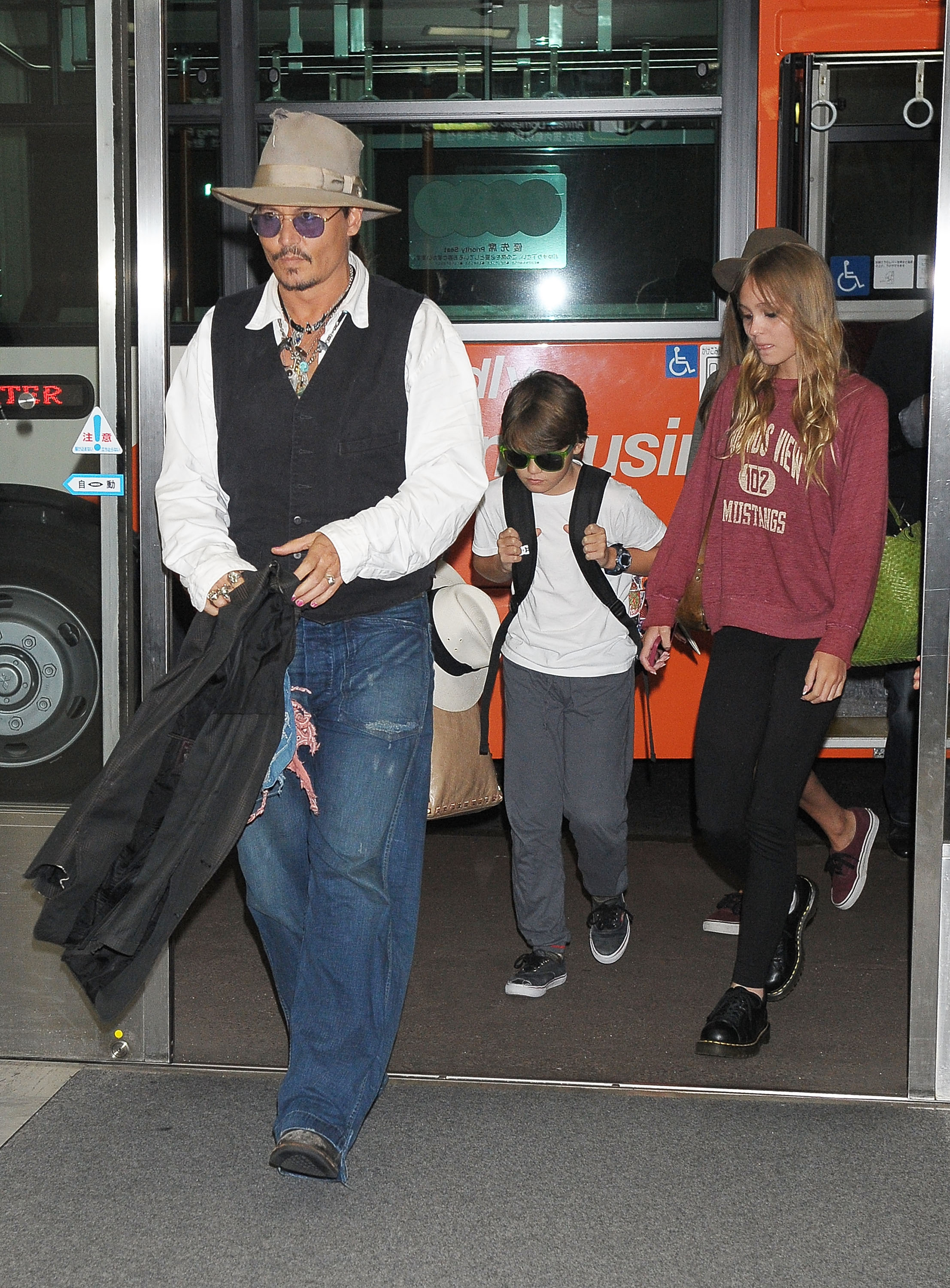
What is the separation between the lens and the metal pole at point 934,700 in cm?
285

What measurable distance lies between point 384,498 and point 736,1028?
58.5 inches

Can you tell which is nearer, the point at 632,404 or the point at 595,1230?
the point at 595,1230

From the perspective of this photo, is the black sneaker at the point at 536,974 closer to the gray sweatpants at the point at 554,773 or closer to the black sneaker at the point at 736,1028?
the gray sweatpants at the point at 554,773

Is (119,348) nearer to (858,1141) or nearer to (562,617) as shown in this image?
(562,617)

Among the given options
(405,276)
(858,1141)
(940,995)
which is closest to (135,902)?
(858,1141)

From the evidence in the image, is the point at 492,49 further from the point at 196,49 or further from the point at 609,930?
the point at 609,930

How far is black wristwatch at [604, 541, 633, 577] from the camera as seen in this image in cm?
369

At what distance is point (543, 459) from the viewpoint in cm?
358

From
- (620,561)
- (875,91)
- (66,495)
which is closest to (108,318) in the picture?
(66,495)

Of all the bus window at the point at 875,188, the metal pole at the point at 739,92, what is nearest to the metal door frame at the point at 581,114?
the metal pole at the point at 739,92

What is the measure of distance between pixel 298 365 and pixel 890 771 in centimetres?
296

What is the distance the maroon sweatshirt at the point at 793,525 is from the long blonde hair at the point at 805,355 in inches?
0.9

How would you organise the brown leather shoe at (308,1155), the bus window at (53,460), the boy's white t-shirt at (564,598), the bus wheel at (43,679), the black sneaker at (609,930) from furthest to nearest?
the black sneaker at (609,930), the boy's white t-shirt at (564,598), the bus wheel at (43,679), the bus window at (53,460), the brown leather shoe at (308,1155)

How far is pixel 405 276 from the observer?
15.0 feet
